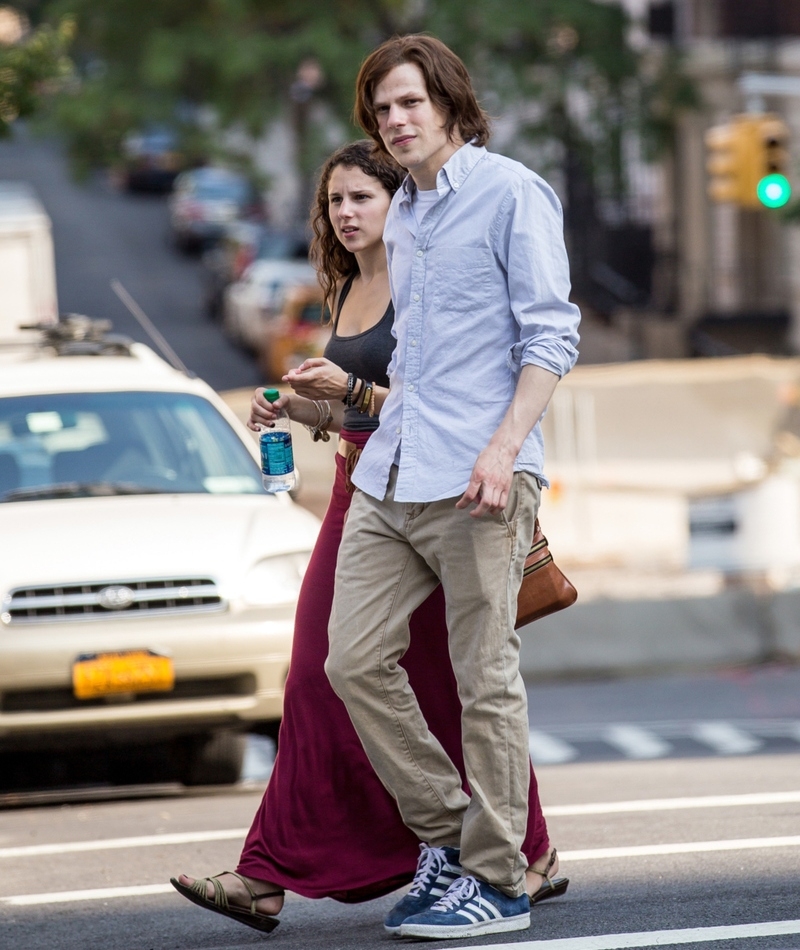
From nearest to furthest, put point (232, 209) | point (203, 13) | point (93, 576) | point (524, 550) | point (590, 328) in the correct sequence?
1. point (524, 550)
2. point (93, 576)
3. point (203, 13)
4. point (590, 328)
5. point (232, 209)

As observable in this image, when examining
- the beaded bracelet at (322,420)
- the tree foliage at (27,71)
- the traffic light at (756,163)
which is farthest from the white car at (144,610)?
the traffic light at (756,163)

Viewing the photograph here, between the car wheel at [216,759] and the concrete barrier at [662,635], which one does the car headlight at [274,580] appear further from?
the concrete barrier at [662,635]

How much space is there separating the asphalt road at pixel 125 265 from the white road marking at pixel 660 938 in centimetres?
2401

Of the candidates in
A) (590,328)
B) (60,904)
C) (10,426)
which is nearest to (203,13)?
(590,328)

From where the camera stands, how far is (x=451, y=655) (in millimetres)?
4066

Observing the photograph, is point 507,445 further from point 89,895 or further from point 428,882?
point 89,895

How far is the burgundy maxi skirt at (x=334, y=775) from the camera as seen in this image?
4.25m

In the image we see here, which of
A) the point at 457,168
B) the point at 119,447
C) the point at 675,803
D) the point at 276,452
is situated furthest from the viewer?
the point at 119,447

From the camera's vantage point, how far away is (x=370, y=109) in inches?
162

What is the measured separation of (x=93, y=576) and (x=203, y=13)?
20.3 metres

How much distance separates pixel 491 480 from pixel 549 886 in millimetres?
1128

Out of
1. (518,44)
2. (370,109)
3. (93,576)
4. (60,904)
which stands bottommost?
(60,904)

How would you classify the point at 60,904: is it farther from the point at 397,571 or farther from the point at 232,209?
the point at 232,209

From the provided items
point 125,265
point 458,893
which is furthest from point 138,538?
point 125,265
